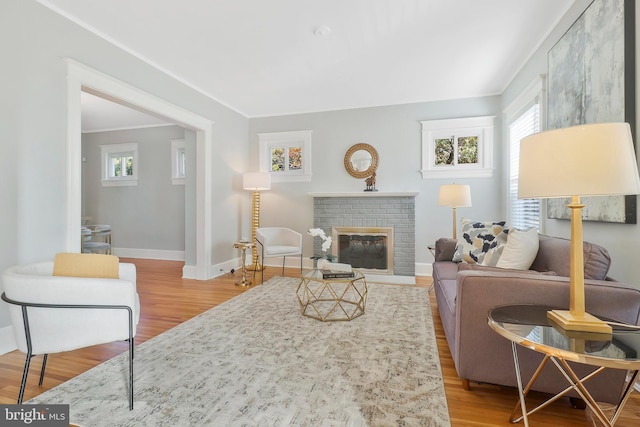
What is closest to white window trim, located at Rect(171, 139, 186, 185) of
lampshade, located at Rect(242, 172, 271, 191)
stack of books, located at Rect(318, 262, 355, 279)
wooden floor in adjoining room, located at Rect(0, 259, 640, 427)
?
lampshade, located at Rect(242, 172, 271, 191)

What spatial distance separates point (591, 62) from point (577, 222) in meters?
1.61

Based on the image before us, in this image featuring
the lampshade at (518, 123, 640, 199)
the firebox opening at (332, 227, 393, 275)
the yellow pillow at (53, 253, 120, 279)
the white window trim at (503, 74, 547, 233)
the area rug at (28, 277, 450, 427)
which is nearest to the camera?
the lampshade at (518, 123, 640, 199)

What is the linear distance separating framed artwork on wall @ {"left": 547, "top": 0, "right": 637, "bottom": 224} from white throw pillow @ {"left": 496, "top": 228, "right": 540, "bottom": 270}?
41cm

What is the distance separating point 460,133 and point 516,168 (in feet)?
3.23

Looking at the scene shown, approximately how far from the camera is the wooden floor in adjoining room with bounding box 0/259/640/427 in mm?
1466

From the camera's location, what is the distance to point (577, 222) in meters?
1.25

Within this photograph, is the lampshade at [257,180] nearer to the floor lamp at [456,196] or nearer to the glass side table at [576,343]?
the floor lamp at [456,196]

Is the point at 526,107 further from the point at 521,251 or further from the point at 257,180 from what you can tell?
the point at 257,180

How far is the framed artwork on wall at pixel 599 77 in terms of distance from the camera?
1730mm

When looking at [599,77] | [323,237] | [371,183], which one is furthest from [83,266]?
[371,183]

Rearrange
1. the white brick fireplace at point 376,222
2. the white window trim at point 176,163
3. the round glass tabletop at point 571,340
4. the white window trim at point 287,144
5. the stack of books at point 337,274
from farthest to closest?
1. the white window trim at point 176,163
2. the white window trim at point 287,144
3. the white brick fireplace at point 376,222
4. the stack of books at point 337,274
5. the round glass tabletop at point 571,340

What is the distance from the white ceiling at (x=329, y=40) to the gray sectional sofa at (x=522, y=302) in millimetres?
2180

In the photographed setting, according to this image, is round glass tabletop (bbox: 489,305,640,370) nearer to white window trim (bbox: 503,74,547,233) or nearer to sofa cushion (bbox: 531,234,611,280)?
sofa cushion (bbox: 531,234,611,280)

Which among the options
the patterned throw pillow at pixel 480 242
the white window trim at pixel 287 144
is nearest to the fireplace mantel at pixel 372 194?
the white window trim at pixel 287 144
